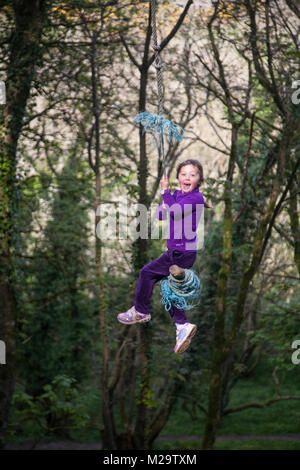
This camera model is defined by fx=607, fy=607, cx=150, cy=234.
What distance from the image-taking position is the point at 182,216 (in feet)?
13.7

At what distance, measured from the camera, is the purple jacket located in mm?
4125

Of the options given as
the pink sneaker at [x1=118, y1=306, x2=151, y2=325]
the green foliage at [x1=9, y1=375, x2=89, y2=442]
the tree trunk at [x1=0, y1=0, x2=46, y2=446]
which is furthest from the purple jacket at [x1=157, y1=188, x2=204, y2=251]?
the green foliage at [x1=9, y1=375, x2=89, y2=442]

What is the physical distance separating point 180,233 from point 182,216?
0.14 metres

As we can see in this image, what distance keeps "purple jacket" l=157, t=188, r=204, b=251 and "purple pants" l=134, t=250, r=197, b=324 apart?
75mm

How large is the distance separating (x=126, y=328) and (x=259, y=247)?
5.13 m

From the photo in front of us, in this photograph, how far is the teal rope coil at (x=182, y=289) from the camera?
14.5 feet

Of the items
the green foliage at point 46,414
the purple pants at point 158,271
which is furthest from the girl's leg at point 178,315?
the green foliage at point 46,414

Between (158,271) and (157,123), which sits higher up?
(157,123)

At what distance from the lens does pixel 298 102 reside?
28.9 feet

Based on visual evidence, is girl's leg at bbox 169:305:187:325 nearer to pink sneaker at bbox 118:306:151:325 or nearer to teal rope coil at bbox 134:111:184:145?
pink sneaker at bbox 118:306:151:325
